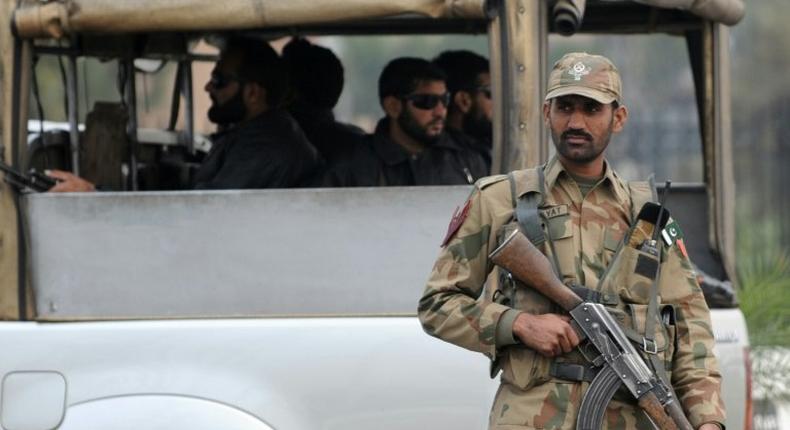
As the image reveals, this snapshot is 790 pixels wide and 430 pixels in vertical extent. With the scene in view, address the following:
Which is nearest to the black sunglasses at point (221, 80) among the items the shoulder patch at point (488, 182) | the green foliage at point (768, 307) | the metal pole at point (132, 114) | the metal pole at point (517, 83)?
the metal pole at point (132, 114)

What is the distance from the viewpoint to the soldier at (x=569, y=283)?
361 cm

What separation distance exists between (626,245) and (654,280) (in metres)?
0.11

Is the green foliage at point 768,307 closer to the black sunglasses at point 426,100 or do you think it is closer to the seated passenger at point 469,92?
the seated passenger at point 469,92

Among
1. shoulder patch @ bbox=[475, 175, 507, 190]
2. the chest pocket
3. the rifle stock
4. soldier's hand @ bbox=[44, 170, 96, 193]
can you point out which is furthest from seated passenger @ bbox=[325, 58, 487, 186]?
the rifle stock

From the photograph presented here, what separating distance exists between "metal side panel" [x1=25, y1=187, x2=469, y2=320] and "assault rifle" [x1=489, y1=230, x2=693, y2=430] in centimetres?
87

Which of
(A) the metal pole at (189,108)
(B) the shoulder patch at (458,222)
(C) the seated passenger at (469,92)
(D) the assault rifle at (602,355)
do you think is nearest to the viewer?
(D) the assault rifle at (602,355)

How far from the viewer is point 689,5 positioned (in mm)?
4750

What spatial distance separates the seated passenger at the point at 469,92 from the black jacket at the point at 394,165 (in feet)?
3.07

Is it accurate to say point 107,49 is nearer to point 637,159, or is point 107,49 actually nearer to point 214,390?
point 214,390

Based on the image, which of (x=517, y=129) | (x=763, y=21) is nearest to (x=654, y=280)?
(x=517, y=129)

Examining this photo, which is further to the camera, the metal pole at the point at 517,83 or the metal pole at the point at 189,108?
the metal pole at the point at 189,108

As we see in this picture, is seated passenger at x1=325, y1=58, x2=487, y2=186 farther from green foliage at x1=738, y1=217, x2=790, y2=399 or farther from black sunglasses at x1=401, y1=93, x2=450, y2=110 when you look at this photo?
green foliage at x1=738, y1=217, x2=790, y2=399

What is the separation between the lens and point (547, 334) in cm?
354

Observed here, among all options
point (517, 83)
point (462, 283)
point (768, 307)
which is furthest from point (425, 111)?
point (768, 307)
